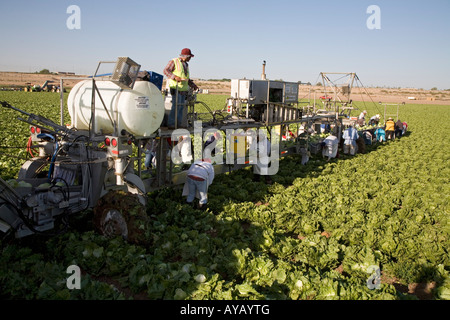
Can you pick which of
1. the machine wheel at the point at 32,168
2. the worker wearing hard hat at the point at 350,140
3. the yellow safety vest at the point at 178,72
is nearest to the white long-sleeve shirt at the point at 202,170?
the yellow safety vest at the point at 178,72

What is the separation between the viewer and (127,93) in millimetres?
6566

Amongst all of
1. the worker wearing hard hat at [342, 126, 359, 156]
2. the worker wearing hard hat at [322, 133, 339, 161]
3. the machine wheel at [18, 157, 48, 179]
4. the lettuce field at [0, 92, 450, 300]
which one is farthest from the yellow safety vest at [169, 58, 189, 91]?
the worker wearing hard hat at [342, 126, 359, 156]

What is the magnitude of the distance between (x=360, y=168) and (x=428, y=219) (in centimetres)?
542

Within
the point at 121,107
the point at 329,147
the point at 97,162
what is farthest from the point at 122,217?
the point at 329,147

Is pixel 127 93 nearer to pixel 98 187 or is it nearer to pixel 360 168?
pixel 98 187

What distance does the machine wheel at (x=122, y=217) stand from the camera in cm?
615

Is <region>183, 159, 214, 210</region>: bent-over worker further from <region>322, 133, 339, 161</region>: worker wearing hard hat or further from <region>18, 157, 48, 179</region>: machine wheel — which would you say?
<region>322, 133, 339, 161</region>: worker wearing hard hat

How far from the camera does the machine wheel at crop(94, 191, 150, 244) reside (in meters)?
6.15

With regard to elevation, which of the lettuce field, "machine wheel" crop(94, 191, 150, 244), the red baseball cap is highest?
the red baseball cap

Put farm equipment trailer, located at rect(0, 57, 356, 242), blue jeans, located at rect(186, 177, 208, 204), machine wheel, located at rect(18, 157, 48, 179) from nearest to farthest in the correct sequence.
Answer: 1. farm equipment trailer, located at rect(0, 57, 356, 242)
2. machine wheel, located at rect(18, 157, 48, 179)
3. blue jeans, located at rect(186, 177, 208, 204)

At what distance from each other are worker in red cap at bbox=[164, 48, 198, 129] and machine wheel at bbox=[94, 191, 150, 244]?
105 inches

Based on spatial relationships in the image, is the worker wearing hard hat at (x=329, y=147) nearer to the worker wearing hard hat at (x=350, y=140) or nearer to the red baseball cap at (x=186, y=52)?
the worker wearing hard hat at (x=350, y=140)

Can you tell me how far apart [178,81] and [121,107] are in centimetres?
212

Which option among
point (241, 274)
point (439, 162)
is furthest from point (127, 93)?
point (439, 162)
